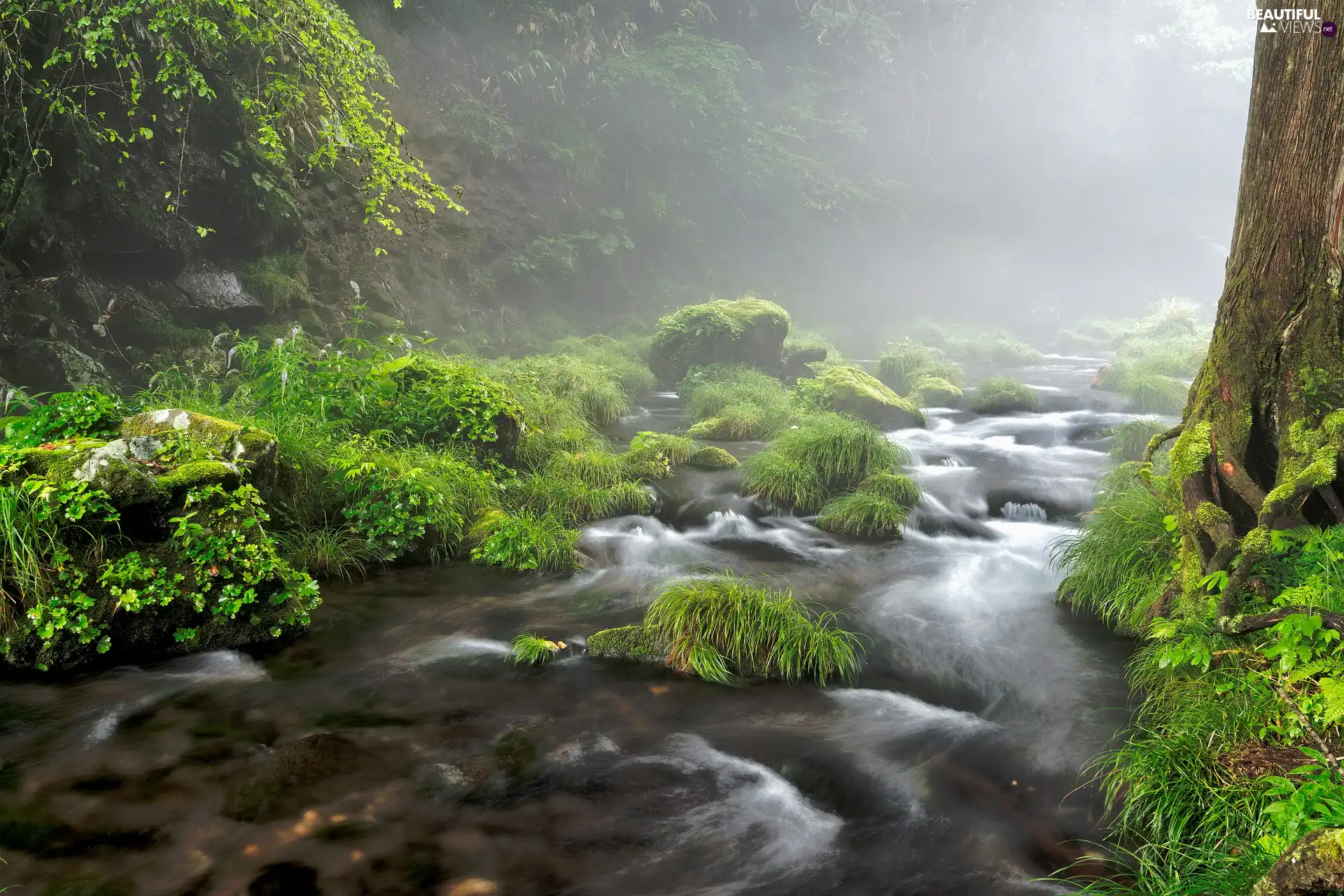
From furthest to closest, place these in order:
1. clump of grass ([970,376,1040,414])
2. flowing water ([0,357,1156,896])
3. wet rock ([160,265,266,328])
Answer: clump of grass ([970,376,1040,414]) < wet rock ([160,265,266,328]) < flowing water ([0,357,1156,896])

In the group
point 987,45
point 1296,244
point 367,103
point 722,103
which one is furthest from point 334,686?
point 987,45

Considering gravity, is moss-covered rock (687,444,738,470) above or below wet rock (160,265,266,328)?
below

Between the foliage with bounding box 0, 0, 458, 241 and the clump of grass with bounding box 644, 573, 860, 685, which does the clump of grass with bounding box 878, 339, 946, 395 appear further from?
the clump of grass with bounding box 644, 573, 860, 685

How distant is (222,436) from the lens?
217 inches

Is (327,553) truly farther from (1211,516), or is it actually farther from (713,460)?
(1211,516)

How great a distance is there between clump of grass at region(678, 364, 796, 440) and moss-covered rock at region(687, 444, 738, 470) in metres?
1.83

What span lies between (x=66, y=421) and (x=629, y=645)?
4.24 m

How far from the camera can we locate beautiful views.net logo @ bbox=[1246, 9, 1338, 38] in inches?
164

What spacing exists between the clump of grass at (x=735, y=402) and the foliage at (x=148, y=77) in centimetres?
543

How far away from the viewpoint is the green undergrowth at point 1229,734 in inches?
110

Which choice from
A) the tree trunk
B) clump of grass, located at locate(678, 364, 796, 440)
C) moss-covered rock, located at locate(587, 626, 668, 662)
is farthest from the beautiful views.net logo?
clump of grass, located at locate(678, 364, 796, 440)

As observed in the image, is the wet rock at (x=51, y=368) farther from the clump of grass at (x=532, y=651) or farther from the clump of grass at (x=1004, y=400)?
the clump of grass at (x=1004, y=400)

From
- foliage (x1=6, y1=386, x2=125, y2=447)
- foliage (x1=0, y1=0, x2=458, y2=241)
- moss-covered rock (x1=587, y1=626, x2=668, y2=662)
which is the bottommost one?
moss-covered rock (x1=587, y1=626, x2=668, y2=662)

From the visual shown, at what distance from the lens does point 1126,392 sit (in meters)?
15.0
